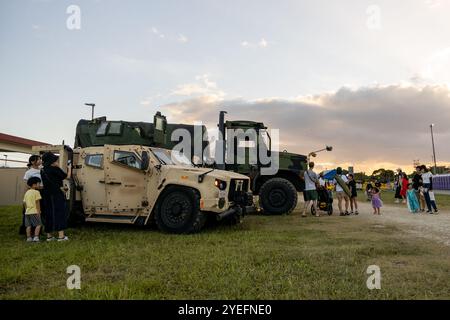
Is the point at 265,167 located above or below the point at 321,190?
above

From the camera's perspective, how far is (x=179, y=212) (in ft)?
24.0

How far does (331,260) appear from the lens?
4867 millimetres

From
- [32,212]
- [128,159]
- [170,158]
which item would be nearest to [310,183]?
[170,158]

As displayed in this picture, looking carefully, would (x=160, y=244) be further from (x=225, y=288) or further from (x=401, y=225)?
(x=401, y=225)

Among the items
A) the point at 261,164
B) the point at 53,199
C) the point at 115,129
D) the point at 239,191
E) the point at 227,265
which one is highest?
the point at 115,129

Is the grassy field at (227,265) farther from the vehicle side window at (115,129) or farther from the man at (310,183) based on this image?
the man at (310,183)

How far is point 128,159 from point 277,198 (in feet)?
17.1

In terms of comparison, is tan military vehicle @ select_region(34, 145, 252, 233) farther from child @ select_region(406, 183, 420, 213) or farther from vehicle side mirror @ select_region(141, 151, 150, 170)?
child @ select_region(406, 183, 420, 213)

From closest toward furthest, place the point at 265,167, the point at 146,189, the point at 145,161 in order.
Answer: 1. the point at 145,161
2. the point at 146,189
3. the point at 265,167

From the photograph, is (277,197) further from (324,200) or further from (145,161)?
(145,161)

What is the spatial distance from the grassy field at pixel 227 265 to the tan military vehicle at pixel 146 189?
483 millimetres

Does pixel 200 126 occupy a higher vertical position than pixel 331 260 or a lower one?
higher
